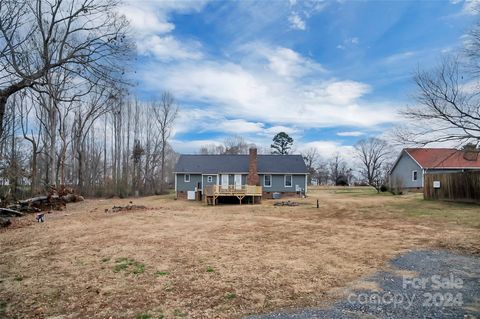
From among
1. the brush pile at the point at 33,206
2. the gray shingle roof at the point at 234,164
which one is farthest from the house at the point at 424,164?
the brush pile at the point at 33,206

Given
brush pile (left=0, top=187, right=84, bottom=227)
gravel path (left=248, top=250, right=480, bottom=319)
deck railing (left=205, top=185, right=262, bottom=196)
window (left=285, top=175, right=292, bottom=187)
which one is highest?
window (left=285, top=175, right=292, bottom=187)

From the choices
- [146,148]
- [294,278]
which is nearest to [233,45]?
[294,278]

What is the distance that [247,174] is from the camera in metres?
29.7

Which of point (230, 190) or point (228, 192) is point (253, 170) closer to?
point (230, 190)

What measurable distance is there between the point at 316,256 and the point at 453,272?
2841 mm

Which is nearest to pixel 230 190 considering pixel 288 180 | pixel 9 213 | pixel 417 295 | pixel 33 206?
pixel 288 180

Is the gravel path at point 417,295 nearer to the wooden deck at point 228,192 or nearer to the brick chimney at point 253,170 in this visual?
the wooden deck at point 228,192

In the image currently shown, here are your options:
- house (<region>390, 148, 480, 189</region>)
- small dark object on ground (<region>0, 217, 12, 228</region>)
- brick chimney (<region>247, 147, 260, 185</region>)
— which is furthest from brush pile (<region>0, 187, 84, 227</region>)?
house (<region>390, 148, 480, 189</region>)

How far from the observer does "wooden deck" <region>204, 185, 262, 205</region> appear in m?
24.9

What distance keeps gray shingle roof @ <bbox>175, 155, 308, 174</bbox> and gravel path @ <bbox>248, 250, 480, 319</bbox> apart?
75.0ft

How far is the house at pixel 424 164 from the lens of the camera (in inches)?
1185

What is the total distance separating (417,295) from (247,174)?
2463 centimetres

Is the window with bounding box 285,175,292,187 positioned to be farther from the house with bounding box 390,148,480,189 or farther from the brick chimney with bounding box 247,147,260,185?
the house with bounding box 390,148,480,189

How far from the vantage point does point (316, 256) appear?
7.85m
